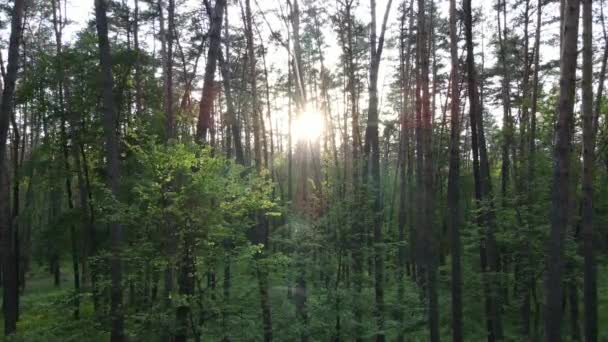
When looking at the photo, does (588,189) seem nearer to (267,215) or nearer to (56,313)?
(267,215)

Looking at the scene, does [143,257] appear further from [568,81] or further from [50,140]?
[50,140]

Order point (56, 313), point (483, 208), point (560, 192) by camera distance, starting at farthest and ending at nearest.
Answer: point (483, 208) → point (56, 313) → point (560, 192)

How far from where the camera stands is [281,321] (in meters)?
11.5

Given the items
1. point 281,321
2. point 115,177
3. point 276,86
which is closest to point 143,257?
point 115,177

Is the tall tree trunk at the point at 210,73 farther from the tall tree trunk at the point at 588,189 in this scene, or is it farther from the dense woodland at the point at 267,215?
the tall tree trunk at the point at 588,189

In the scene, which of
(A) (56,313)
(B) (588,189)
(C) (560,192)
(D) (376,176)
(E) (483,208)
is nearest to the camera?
(C) (560,192)

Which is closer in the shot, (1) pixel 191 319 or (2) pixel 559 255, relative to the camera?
(2) pixel 559 255

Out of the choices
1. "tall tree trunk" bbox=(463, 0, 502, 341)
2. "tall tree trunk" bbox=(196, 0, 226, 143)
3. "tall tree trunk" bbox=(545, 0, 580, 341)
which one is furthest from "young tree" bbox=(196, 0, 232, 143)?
"tall tree trunk" bbox=(463, 0, 502, 341)

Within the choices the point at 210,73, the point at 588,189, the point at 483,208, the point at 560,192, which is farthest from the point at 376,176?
the point at 560,192

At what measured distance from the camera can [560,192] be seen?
20.9ft

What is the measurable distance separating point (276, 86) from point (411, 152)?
976 cm

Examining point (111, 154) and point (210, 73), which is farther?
point (111, 154)

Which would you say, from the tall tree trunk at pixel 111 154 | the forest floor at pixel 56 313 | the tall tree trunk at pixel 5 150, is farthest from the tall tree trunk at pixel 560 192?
the tall tree trunk at pixel 5 150

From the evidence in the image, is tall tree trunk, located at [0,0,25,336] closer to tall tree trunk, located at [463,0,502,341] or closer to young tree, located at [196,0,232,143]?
young tree, located at [196,0,232,143]
